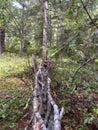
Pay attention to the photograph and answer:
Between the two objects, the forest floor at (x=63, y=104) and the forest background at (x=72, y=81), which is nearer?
the forest background at (x=72, y=81)

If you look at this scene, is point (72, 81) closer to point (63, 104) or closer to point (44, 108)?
point (63, 104)

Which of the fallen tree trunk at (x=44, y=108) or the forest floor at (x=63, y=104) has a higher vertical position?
the fallen tree trunk at (x=44, y=108)

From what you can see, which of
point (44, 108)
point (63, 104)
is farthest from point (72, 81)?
point (44, 108)

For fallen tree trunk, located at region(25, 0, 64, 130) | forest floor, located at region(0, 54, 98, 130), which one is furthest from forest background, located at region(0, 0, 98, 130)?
fallen tree trunk, located at region(25, 0, 64, 130)

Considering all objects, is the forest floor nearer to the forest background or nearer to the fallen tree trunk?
the forest background

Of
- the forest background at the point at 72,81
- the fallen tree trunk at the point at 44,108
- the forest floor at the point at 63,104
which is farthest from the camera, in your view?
the forest floor at the point at 63,104

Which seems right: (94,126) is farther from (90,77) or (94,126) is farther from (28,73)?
(28,73)

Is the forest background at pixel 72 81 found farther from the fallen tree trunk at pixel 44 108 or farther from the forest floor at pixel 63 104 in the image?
the fallen tree trunk at pixel 44 108

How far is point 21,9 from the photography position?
40.4ft

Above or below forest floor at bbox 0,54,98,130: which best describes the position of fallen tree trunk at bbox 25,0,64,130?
above

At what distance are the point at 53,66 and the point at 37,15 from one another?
20.5 feet

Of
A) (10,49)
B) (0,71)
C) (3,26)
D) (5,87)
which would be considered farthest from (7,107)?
(10,49)

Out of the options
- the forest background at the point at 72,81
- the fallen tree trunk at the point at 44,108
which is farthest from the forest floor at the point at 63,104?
the fallen tree trunk at the point at 44,108

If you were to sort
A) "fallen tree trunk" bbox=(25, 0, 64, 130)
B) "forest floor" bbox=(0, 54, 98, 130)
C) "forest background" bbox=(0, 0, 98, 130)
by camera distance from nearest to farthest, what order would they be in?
"fallen tree trunk" bbox=(25, 0, 64, 130), "forest background" bbox=(0, 0, 98, 130), "forest floor" bbox=(0, 54, 98, 130)
